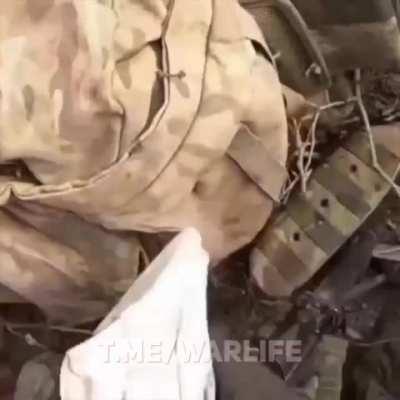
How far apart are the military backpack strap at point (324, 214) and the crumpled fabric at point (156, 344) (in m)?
0.09

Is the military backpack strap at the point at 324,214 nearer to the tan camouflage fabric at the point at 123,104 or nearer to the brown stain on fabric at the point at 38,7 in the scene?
the tan camouflage fabric at the point at 123,104

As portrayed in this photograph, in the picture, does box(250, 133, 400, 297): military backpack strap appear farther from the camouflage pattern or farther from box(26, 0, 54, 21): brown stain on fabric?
box(26, 0, 54, 21): brown stain on fabric

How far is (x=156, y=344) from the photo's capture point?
28.7 inches

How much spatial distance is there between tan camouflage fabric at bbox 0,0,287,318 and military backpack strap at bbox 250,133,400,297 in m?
0.07

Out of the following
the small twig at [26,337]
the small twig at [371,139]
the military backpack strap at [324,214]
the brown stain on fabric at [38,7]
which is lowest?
the small twig at [26,337]

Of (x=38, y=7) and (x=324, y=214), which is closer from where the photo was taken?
(x=38, y=7)

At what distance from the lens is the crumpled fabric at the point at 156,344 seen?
673mm

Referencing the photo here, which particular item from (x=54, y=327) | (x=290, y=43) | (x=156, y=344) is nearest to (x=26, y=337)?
(x=54, y=327)

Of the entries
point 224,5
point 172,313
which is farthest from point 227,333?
point 224,5

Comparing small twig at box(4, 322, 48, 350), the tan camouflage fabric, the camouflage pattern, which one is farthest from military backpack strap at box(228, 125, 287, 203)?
small twig at box(4, 322, 48, 350)

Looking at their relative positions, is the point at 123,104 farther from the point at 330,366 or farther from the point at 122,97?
the point at 330,366

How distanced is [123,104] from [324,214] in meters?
0.20

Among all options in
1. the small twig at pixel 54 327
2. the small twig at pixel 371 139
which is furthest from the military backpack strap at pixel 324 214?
the small twig at pixel 54 327

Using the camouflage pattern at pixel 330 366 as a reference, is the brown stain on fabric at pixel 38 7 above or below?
above
